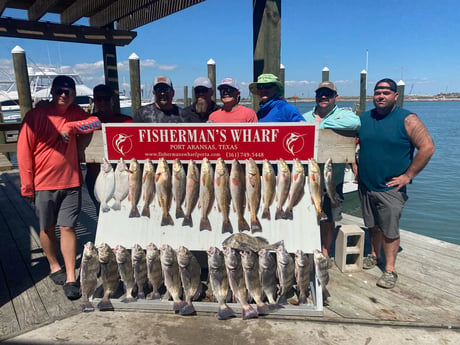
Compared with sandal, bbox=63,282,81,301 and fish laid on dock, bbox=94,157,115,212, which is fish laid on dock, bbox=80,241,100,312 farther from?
fish laid on dock, bbox=94,157,115,212

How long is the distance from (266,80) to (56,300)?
11.2 ft

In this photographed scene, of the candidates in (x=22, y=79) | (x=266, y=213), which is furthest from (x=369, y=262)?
(x=22, y=79)

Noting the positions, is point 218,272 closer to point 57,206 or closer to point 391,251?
point 57,206

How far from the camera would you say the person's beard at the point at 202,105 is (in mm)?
4083

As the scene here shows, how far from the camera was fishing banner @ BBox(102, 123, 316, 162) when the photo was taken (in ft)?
11.2

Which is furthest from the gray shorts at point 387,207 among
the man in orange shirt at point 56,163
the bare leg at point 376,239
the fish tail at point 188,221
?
the man in orange shirt at point 56,163

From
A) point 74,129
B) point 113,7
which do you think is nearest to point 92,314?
point 74,129

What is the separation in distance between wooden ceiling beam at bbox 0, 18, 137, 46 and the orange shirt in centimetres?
289

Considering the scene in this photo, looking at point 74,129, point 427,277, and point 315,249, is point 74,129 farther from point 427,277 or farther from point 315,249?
point 427,277

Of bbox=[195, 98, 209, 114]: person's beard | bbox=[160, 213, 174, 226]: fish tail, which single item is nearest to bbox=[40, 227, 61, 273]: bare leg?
bbox=[160, 213, 174, 226]: fish tail

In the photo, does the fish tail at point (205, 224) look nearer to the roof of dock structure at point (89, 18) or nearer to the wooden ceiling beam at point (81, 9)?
the roof of dock structure at point (89, 18)

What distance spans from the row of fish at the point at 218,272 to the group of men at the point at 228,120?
1.98 feet

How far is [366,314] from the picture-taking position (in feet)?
10.5

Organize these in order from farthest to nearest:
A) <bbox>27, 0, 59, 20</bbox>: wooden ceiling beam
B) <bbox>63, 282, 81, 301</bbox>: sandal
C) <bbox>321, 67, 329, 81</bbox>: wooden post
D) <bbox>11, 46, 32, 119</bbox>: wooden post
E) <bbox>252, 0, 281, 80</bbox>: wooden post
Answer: <bbox>321, 67, 329, 81</bbox>: wooden post, <bbox>11, 46, 32, 119</bbox>: wooden post, <bbox>27, 0, 59, 20</bbox>: wooden ceiling beam, <bbox>252, 0, 281, 80</bbox>: wooden post, <bbox>63, 282, 81, 301</bbox>: sandal
